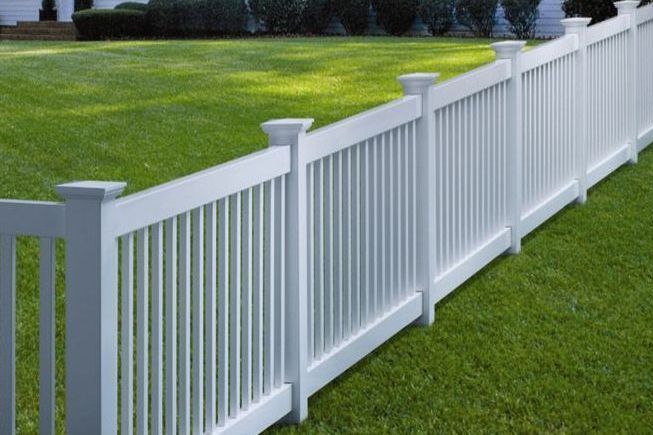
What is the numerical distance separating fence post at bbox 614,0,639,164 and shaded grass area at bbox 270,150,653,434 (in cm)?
292

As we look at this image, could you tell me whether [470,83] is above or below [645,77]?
below

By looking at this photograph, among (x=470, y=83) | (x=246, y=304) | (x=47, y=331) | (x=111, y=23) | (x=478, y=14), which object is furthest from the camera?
(x=111, y=23)

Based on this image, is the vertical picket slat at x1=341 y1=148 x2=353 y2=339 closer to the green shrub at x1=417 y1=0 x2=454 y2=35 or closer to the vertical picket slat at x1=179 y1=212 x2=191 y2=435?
the vertical picket slat at x1=179 y1=212 x2=191 y2=435

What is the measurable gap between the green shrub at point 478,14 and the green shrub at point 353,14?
2.00 metres

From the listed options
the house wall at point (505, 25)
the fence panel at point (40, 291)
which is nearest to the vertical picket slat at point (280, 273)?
the fence panel at point (40, 291)

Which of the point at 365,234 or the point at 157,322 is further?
the point at 365,234

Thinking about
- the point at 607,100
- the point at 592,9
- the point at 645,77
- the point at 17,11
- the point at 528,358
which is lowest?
the point at 528,358

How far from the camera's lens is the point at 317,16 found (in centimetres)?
3047

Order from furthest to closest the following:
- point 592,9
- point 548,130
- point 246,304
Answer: point 592,9 → point 548,130 → point 246,304

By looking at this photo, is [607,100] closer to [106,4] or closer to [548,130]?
[548,130]

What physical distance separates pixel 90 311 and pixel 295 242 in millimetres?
1734

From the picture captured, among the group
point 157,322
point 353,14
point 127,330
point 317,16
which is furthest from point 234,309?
point 317,16

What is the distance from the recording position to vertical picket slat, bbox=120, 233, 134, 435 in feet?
15.5

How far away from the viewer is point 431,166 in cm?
779
